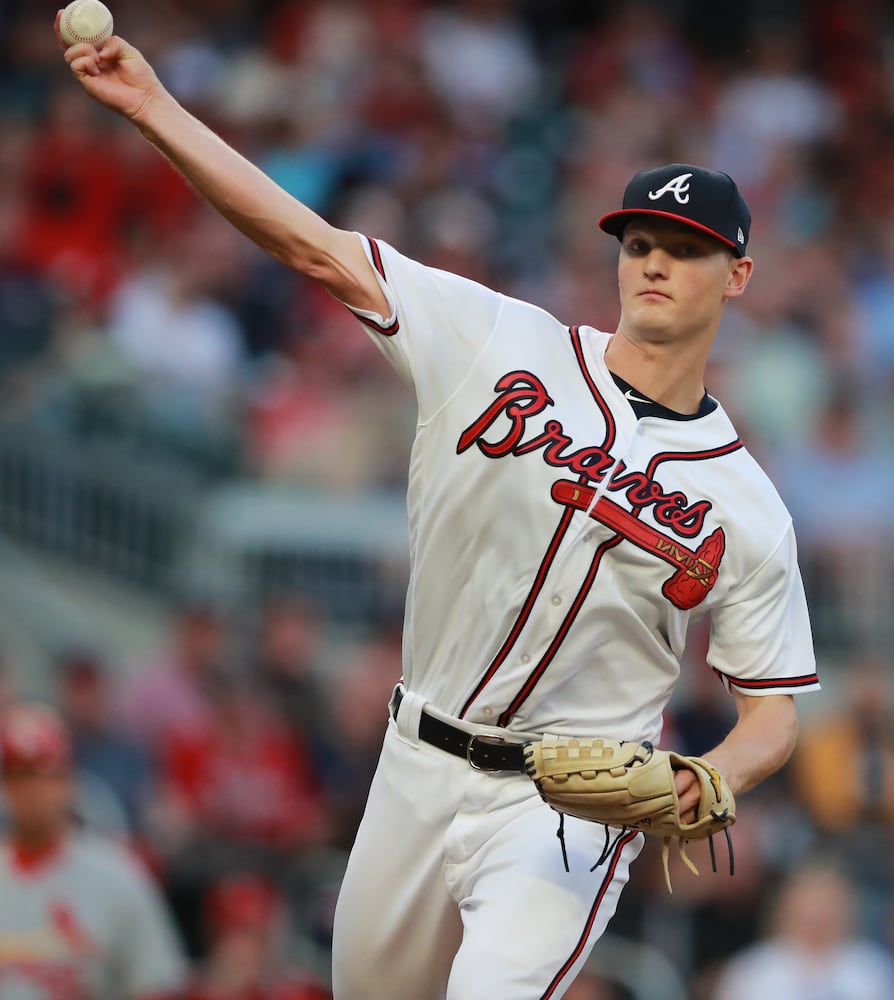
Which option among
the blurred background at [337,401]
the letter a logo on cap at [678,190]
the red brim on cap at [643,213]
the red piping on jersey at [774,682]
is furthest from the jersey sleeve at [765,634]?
the blurred background at [337,401]

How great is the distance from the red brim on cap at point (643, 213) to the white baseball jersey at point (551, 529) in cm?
25

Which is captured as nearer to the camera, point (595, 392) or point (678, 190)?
point (678, 190)

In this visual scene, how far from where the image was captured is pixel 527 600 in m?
3.73

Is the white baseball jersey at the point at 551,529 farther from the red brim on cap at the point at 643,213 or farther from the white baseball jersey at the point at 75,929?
the white baseball jersey at the point at 75,929

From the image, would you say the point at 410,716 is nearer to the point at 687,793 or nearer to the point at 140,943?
the point at 687,793

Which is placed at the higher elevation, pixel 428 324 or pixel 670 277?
pixel 670 277

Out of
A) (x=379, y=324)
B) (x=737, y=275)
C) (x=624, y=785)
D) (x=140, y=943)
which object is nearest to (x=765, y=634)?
(x=624, y=785)

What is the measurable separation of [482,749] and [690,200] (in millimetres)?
1236

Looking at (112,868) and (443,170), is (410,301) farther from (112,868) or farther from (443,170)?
(443,170)

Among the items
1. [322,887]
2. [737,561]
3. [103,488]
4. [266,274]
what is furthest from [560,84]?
[737,561]

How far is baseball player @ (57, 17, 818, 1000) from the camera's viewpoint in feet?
12.1

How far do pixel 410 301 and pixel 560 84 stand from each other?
9.12m

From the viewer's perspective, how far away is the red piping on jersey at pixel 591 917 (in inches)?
142

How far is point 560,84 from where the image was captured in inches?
488
